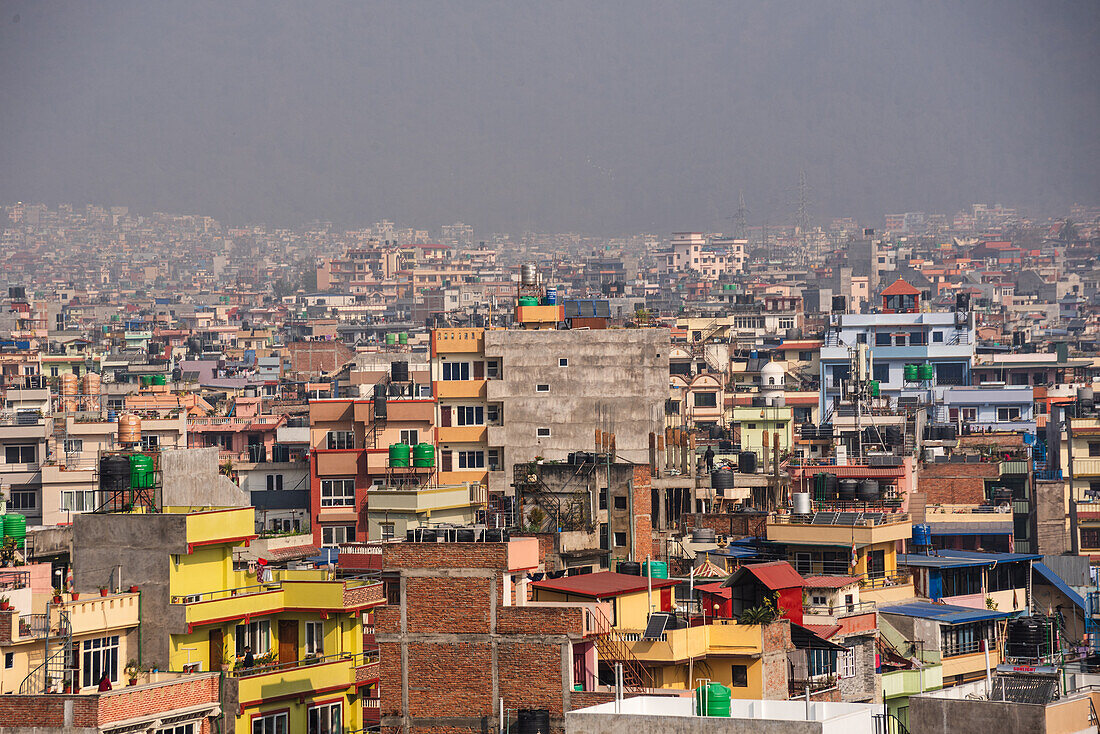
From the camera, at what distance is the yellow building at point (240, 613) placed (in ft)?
89.2

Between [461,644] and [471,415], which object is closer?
[461,644]

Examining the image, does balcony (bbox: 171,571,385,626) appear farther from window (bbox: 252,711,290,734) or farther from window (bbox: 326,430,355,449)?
window (bbox: 326,430,355,449)

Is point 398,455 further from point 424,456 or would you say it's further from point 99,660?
point 99,660

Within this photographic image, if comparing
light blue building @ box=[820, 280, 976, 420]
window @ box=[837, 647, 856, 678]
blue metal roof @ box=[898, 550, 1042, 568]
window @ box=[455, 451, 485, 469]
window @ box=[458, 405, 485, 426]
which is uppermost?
light blue building @ box=[820, 280, 976, 420]

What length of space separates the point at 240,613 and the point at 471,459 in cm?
2861

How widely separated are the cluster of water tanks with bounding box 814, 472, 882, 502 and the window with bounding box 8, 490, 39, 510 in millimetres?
24708

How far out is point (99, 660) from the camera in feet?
86.3

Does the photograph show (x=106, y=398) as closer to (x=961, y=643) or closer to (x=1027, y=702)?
(x=961, y=643)

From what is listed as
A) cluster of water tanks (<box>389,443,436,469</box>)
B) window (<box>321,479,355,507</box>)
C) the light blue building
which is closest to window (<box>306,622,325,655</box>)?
cluster of water tanks (<box>389,443,436,469</box>)

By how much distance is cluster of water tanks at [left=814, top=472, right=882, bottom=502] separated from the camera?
1634 inches

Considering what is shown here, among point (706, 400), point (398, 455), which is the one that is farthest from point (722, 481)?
point (706, 400)

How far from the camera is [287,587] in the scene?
2864cm

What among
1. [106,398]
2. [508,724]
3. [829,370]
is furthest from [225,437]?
[508,724]

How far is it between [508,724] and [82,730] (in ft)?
20.4
